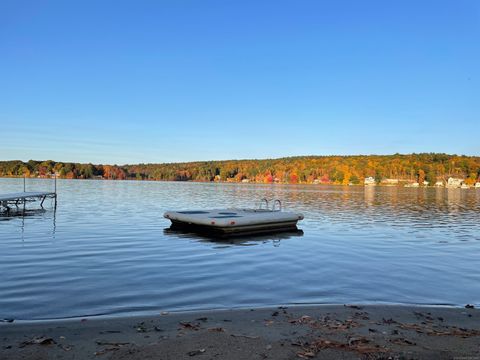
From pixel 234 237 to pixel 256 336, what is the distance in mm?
14675

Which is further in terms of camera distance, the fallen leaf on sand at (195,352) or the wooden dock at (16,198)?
the wooden dock at (16,198)

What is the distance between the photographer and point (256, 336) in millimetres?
6172

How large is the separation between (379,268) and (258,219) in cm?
960

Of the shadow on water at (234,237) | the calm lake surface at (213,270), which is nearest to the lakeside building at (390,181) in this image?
the calm lake surface at (213,270)

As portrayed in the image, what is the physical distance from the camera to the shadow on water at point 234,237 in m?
19.2

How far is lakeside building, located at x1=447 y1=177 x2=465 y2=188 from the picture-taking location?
172 meters

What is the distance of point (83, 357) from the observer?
527cm

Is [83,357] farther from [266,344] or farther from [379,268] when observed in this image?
[379,268]

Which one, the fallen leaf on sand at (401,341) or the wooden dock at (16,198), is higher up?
the wooden dock at (16,198)

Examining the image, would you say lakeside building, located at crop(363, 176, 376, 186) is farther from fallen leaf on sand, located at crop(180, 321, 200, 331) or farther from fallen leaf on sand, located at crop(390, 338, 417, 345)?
fallen leaf on sand, located at crop(180, 321, 200, 331)

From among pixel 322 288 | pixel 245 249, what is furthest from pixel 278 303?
pixel 245 249

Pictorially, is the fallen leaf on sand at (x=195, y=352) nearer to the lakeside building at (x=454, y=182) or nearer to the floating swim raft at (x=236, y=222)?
the floating swim raft at (x=236, y=222)

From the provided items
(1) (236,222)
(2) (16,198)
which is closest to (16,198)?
(2) (16,198)

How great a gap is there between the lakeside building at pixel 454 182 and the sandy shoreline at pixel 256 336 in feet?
598
